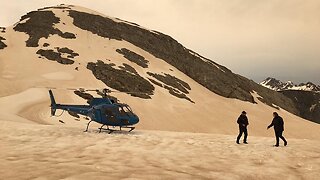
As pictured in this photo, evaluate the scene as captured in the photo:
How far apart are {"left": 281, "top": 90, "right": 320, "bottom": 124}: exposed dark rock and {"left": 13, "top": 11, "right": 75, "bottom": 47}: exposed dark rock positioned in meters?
64.6

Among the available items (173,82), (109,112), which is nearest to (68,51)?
(173,82)

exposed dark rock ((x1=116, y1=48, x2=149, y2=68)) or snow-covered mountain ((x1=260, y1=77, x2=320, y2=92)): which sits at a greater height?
snow-covered mountain ((x1=260, y1=77, x2=320, y2=92))

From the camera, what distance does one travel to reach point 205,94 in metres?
57.5

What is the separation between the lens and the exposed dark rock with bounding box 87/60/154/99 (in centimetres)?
4619

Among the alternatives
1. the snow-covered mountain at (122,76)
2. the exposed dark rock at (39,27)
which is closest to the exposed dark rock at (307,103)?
the snow-covered mountain at (122,76)

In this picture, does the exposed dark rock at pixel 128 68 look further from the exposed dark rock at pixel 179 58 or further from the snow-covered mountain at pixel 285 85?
the snow-covered mountain at pixel 285 85

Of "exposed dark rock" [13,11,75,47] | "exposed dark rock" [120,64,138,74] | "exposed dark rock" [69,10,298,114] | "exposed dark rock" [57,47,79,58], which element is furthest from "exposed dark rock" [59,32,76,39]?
"exposed dark rock" [120,64,138,74]

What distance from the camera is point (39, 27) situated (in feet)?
203

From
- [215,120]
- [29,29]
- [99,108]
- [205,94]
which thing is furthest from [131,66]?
[99,108]

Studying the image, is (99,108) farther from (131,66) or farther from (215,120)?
(131,66)

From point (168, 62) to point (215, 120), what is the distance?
1038 inches

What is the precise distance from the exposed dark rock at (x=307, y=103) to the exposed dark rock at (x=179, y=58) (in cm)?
1119

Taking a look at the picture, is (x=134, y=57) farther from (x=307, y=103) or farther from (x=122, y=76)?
(x=307, y=103)

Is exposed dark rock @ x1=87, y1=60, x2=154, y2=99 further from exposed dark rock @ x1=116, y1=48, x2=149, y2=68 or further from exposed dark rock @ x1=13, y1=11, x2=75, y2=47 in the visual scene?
exposed dark rock @ x1=13, y1=11, x2=75, y2=47
